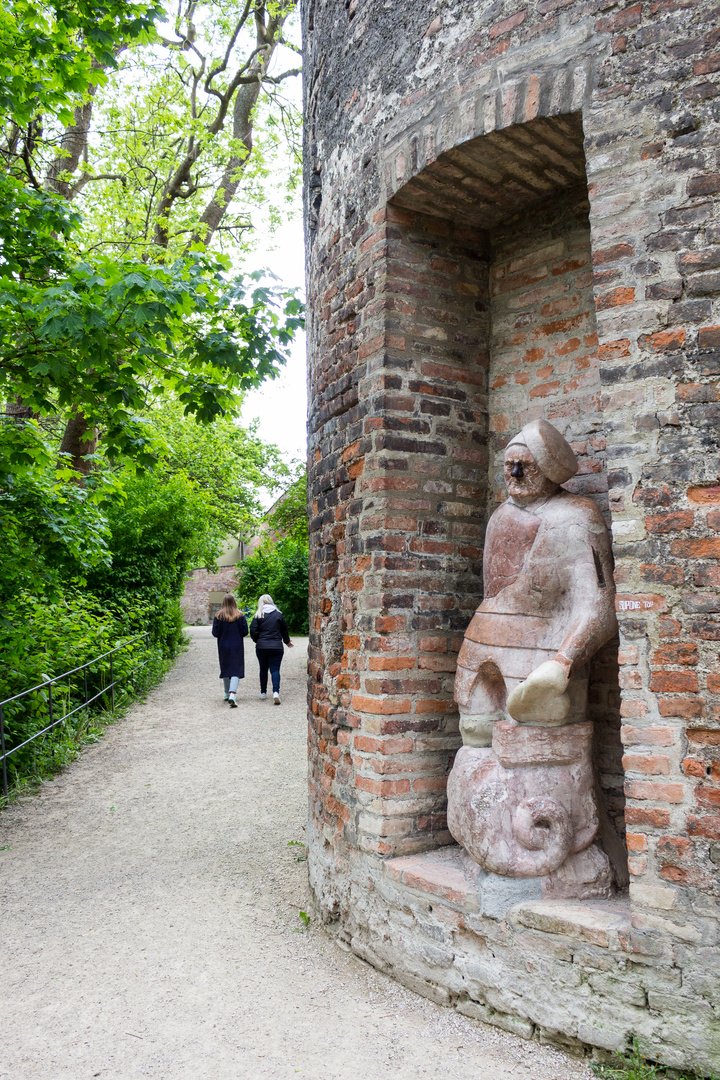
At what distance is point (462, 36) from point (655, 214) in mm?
1334

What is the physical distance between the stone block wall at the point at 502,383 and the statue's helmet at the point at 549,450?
267mm

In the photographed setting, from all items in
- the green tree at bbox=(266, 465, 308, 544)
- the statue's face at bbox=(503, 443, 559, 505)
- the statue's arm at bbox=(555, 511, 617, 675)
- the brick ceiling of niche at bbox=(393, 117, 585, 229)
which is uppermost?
the brick ceiling of niche at bbox=(393, 117, 585, 229)

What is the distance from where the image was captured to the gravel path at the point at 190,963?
2.93 m

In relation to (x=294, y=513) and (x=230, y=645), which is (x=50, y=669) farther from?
(x=294, y=513)

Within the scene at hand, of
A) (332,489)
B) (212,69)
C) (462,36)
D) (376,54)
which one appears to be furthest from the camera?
(212,69)

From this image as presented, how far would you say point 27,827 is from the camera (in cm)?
630

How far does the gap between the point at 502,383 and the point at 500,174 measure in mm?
980

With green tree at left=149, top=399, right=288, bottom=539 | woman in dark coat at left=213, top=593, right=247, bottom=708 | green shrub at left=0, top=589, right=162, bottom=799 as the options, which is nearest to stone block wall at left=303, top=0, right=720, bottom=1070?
green shrub at left=0, top=589, right=162, bottom=799

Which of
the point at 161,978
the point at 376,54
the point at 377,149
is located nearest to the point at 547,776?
the point at 161,978

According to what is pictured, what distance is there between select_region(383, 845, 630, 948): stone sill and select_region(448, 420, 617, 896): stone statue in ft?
0.23

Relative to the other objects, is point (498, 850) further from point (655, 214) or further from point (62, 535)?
point (62, 535)

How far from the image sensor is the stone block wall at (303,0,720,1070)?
102 inches

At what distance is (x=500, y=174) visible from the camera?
353 centimetres

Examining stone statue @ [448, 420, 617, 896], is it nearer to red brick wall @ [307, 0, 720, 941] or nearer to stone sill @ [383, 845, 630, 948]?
stone sill @ [383, 845, 630, 948]
